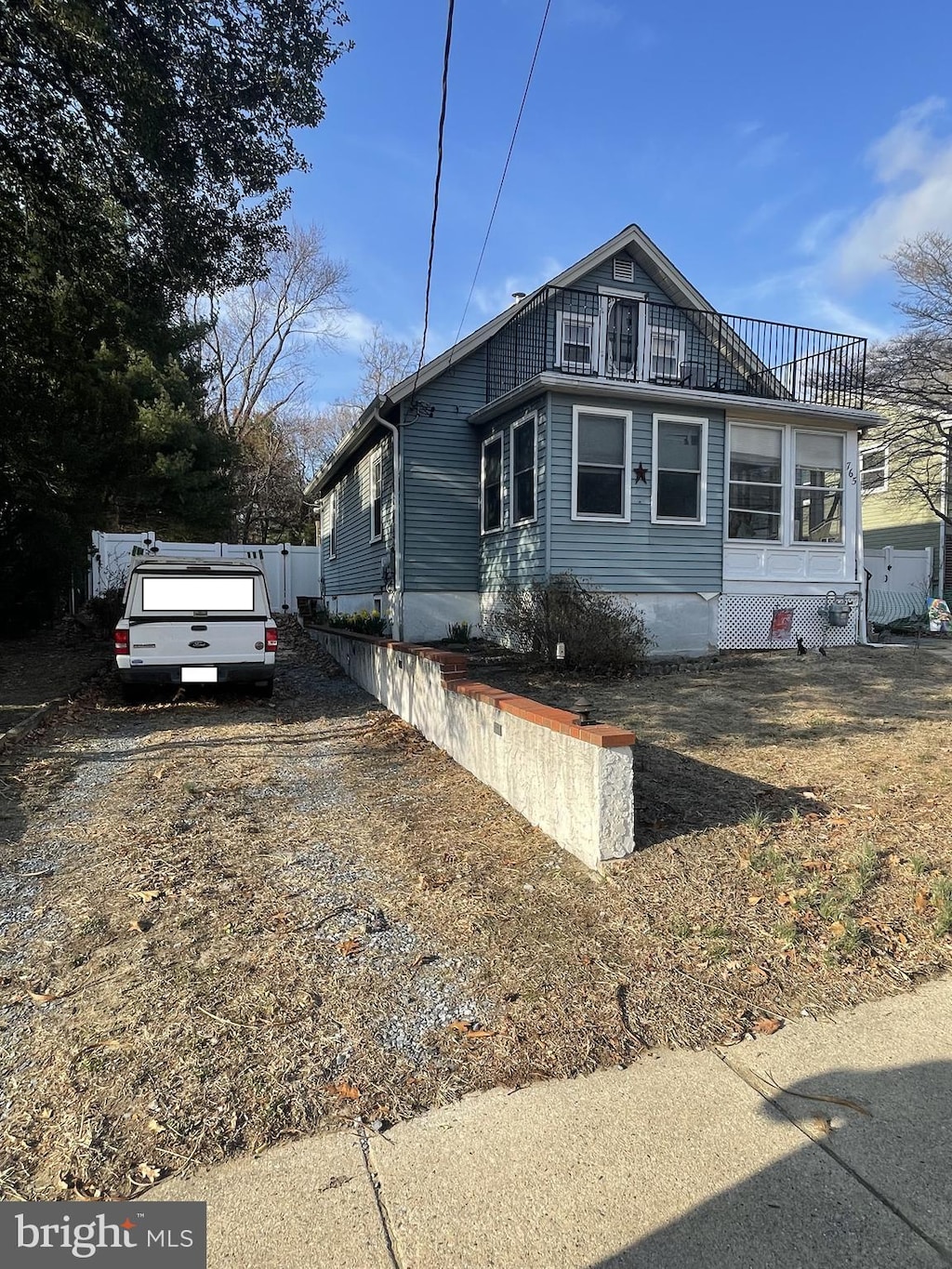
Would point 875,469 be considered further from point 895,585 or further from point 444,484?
point 444,484

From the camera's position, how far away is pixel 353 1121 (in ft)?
6.96

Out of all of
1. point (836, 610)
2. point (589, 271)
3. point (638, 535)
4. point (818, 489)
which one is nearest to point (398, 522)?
point (638, 535)

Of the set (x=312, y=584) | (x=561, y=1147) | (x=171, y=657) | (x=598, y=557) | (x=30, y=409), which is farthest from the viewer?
(x=312, y=584)

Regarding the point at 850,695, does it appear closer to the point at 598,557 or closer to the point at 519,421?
the point at 598,557

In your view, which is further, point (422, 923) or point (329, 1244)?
point (422, 923)

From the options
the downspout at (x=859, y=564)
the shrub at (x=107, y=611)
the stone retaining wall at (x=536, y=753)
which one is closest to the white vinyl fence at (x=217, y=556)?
the shrub at (x=107, y=611)

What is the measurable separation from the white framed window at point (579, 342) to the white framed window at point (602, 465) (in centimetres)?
303

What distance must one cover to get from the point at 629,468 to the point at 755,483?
258 cm

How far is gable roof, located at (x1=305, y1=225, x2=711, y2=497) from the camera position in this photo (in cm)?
1234

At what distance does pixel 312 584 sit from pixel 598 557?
1467cm

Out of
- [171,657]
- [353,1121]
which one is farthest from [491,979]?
[171,657]

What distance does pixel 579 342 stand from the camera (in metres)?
13.9

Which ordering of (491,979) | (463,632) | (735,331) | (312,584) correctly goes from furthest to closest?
(312,584)
(735,331)
(463,632)
(491,979)

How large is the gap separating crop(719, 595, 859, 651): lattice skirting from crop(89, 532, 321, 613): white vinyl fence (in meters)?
7.88
